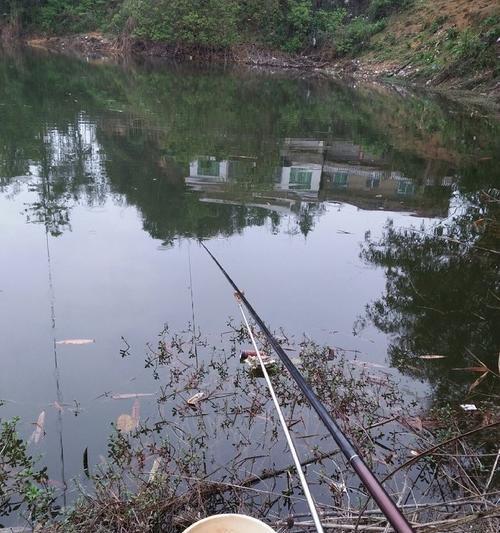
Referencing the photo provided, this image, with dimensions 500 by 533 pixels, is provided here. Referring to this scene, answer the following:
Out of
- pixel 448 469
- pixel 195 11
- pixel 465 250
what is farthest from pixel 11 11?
pixel 448 469

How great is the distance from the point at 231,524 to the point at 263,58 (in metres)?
32.4

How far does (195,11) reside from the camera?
29484 mm

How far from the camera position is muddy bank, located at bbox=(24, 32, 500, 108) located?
21.0 m

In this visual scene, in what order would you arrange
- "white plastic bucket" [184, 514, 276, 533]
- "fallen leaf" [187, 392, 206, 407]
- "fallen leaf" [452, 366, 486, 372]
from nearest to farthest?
"white plastic bucket" [184, 514, 276, 533], "fallen leaf" [187, 392, 206, 407], "fallen leaf" [452, 366, 486, 372]

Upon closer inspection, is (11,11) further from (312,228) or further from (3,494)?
(3,494)

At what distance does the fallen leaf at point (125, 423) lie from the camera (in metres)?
2.92

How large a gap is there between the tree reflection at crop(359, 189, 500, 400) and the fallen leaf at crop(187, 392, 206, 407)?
57.5 inches

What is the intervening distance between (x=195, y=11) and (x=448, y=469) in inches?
1234

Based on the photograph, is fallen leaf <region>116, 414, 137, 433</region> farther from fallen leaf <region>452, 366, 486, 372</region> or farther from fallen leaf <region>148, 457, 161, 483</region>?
fallen leaf <region>452, 366, 486, 372</region>

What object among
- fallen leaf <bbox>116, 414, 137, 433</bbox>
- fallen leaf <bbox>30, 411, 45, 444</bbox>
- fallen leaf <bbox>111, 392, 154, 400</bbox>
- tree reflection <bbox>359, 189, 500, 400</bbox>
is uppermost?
tree reflection <bbox>359, 189, 500, 400</bbox>

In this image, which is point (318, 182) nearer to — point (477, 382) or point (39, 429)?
point (477, 382)

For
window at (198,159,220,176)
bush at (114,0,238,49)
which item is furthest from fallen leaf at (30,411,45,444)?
bush at (114,0,238,49)

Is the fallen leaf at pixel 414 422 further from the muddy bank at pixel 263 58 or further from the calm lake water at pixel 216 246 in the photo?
the muddy bank at pixel 263 58

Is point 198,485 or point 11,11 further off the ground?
point 11,11
